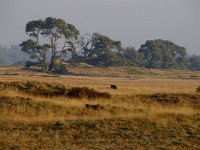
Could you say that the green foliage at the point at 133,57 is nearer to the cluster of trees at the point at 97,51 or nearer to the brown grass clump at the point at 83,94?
the cluster of trees at the point at 97,51

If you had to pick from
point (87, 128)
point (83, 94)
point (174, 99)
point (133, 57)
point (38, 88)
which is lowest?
point (174, 99)

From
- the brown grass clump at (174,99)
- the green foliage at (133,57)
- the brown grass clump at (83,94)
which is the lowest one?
the brown grass clump at (174,99)

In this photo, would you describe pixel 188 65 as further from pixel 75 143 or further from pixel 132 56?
pixel 75 143

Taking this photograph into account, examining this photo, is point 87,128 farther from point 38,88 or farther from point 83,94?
point 38,88

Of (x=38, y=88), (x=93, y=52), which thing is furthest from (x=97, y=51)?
(x=38, y=88)

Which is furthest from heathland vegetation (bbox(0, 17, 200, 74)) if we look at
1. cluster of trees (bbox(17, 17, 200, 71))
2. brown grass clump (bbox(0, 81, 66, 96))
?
brown grass clump (bbox(0, 81, 66, 96))

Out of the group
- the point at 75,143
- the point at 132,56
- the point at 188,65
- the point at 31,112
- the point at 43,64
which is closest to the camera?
the point at 75,143

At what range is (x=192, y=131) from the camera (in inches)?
579

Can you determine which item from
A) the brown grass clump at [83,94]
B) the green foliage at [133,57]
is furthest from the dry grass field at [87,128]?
the green foliage at [133,57]

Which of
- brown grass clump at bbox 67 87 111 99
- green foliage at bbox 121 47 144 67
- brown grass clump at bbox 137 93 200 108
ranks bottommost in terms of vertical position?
brown grass clump at bbox 137 93 200 108

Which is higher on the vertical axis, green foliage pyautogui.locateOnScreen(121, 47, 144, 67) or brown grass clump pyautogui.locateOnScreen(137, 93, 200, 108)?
green foliage pyautogui.locateOnScreen(121, 47, 144, 67)

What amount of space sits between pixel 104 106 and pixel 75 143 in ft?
23.8

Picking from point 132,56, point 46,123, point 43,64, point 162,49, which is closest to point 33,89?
point 46,123

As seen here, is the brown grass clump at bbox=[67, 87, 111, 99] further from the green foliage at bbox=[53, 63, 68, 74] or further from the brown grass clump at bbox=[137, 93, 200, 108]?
the green foliage at bbox=[53, 63, 68, 74]
